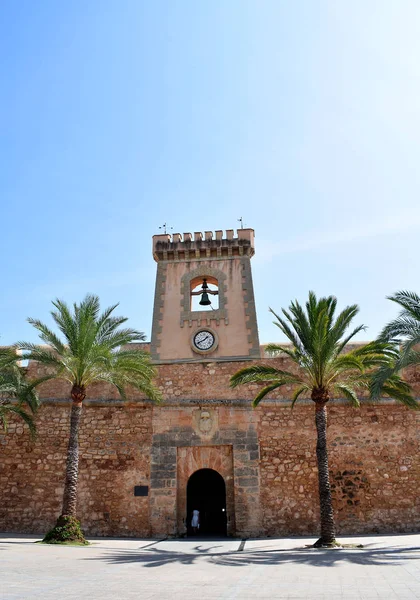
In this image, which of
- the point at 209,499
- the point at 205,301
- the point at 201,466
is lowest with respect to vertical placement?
the point at 209,499

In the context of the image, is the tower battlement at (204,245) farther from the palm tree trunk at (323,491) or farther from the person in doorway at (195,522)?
the person in doorway at (195,522)

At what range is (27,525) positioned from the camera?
13625mm

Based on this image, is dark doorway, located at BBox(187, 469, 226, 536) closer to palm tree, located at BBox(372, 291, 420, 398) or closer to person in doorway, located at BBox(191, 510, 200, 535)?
person in doorway, located at BBox(191, 510, 200, 535)

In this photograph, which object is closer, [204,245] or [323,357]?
[323,357]

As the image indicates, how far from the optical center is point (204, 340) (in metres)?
15.4

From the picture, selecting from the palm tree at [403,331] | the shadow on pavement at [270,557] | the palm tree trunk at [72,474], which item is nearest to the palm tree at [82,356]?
the palm tree trunk at [72,474]

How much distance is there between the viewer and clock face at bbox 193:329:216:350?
601 inches

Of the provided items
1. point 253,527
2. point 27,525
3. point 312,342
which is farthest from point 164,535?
point 312,342

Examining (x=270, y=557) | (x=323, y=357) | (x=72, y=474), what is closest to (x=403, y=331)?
(x=323, y=357)

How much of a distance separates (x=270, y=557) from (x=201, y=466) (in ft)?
17.4

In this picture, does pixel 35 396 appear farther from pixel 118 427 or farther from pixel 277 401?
pixel 277 401

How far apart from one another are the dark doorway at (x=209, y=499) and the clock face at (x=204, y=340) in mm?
4054

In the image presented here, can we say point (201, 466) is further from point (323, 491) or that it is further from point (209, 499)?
point (323, 491)

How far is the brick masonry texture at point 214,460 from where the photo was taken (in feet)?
44.1
